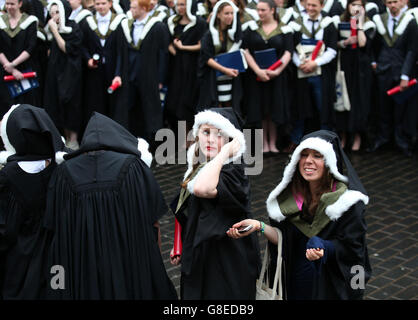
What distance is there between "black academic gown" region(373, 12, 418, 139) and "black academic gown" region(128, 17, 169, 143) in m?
3.23

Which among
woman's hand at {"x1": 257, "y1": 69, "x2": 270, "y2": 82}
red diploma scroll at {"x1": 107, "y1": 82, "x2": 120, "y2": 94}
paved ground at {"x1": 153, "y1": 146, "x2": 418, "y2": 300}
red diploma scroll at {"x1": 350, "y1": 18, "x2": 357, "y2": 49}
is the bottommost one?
paved ground at {"x1": 153, "y1": 146, "x2": 418, "y2": 300}

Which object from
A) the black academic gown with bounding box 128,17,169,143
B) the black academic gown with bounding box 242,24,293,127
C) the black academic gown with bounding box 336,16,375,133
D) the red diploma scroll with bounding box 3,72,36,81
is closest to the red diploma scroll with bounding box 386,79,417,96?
the black academic gown with bounding box 336,16,375,133

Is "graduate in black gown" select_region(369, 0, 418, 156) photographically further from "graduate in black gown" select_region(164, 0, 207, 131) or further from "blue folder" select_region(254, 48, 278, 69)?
"graduate in black gown" select_region(164, 0, 207, 131)

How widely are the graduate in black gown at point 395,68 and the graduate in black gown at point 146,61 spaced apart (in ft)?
10.6

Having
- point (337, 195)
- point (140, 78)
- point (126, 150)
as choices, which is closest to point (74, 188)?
point (126, 150)

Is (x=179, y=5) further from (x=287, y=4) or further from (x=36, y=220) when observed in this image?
(x=36, y=220)

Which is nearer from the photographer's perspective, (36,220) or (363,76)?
(36,220)

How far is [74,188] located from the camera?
4.90 m

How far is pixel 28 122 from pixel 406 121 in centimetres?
716

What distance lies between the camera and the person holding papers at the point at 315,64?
10545mm

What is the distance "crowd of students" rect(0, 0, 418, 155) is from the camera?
1046cm

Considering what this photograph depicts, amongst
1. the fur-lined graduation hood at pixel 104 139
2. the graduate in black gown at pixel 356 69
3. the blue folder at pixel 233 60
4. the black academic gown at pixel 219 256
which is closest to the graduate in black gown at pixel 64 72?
the blue folder at pixel 233 60

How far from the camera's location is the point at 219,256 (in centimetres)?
514

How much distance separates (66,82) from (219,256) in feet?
20.4
